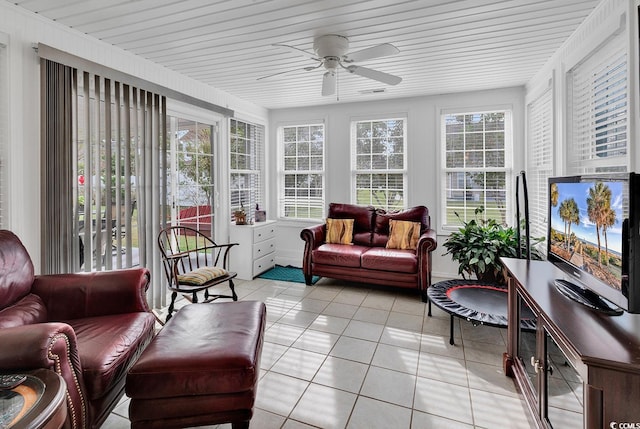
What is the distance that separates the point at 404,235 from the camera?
4227mm

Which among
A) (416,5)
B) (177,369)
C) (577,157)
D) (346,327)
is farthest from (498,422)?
(416,5)

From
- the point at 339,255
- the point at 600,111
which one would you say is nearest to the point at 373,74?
the point at 600,111

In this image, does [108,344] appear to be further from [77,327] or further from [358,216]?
[358,216]

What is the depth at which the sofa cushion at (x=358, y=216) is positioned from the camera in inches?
180

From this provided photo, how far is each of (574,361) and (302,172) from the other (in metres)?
4.58

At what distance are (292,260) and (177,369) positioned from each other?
3.94 meters

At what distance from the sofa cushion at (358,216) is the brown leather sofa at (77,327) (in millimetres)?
2916

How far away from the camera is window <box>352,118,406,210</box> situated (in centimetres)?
486

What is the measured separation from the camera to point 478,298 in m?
2.84

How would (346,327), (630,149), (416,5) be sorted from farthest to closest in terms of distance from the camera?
(346,327) → (416,5) → (630,149)

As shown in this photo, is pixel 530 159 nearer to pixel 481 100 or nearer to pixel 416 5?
pixel 481 100

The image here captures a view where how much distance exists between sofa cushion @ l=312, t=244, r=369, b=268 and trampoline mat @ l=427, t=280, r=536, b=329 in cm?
114

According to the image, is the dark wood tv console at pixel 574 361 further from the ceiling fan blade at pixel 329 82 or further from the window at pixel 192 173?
the window at pixel 192 173

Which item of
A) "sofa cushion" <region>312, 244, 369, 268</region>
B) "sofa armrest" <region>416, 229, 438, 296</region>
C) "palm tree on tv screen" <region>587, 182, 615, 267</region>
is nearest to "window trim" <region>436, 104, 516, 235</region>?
"sofa armrest" <region>416, 229, 438, 296</region>
